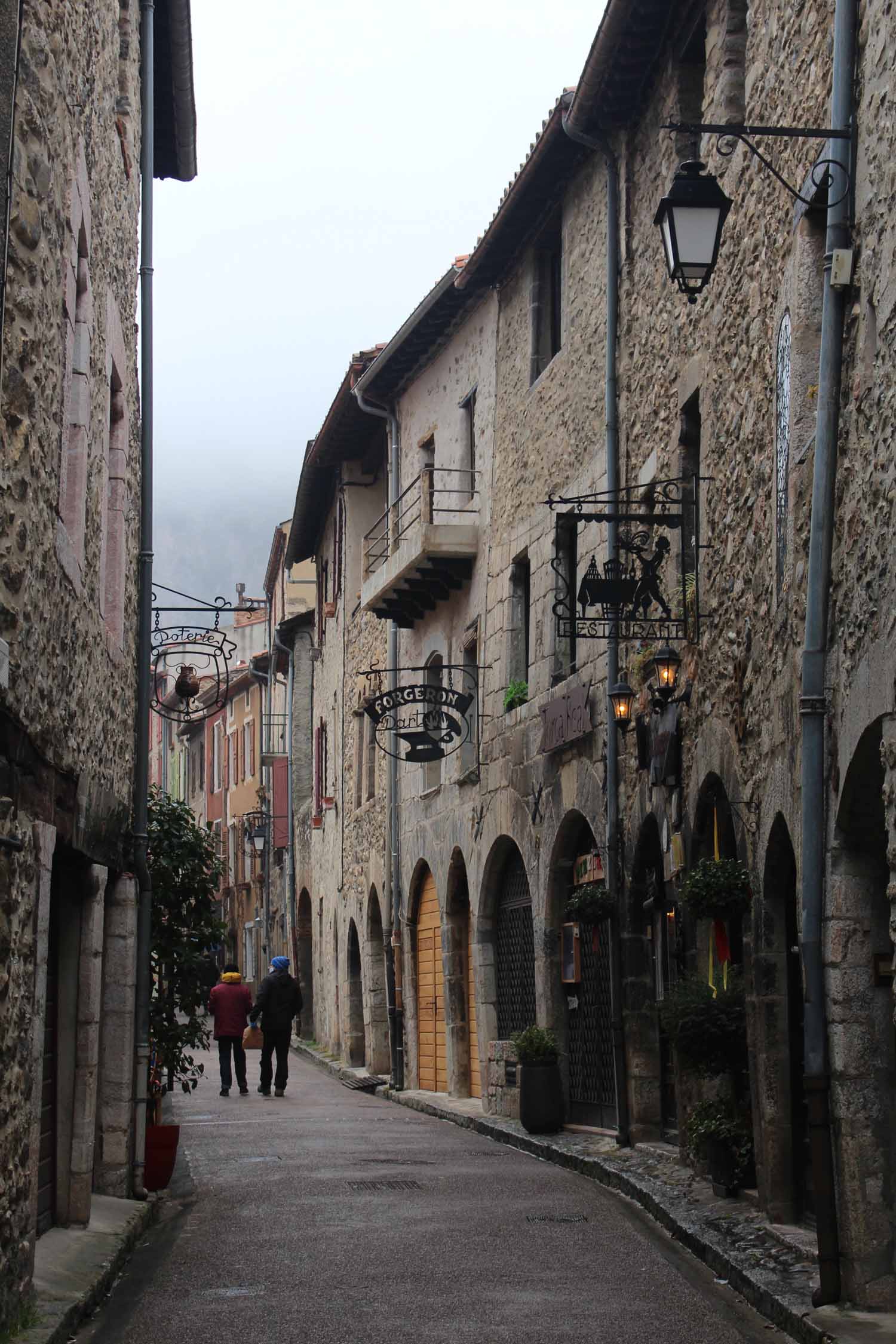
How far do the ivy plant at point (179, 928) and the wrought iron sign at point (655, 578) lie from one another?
303 cm

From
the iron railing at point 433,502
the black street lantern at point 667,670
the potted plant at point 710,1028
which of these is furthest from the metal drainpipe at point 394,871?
the potted plant at point 710,1028

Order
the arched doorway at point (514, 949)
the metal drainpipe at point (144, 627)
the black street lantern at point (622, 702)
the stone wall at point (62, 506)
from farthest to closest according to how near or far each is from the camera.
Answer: the arched doorway at point (514, 949)
the black street lantern at point (622, 702)
the metal drainpipe at point (144, 627)
the stone wall at point (62, 506)

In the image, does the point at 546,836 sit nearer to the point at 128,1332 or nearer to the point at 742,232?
the point at 742,232

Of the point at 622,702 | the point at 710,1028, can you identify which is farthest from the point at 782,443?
the point at 622,702

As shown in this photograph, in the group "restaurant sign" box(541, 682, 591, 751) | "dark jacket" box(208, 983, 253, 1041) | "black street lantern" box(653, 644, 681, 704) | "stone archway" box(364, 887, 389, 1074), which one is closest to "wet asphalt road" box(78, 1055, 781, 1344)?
"black street lantern" box(653, 644, 681, 704)

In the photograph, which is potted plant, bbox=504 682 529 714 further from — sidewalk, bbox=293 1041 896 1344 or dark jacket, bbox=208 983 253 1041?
dark jacket, bbox=208 983 253 1041

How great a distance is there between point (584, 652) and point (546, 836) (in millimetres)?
1931

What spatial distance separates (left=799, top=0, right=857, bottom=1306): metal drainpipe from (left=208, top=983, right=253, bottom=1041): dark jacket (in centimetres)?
1336

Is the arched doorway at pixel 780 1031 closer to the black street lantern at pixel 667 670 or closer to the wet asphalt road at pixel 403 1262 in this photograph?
the wet asphalt road at pixel 403 1262

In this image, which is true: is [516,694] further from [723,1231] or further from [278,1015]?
[723,1231]

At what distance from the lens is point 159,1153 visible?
37.6 ft

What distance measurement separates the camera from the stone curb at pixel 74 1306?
6523 mm

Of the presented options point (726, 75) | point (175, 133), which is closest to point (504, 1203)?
point (726, 75)

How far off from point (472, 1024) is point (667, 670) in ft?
28.8
